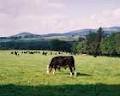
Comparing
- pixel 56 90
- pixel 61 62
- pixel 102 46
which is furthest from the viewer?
pixel 102 46

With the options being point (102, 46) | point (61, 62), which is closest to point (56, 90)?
point (61, 62)

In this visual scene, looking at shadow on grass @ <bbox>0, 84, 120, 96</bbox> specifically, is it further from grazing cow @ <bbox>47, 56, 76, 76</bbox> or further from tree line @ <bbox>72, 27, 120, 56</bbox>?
tree line @ <bbox>72, 27, 120, 56</bbox>

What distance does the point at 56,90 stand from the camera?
25906 millimetres

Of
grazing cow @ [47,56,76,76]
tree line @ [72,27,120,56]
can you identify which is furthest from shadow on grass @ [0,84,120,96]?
tree line @ [72,27,120,56]

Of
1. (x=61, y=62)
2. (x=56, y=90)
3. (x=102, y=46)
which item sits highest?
(x=61, y=62)

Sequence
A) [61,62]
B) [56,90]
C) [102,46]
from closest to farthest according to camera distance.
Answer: [56,90] < [61,62] < [102,46]

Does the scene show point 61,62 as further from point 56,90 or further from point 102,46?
point 102,46

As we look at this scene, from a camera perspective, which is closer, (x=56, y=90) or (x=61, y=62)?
(x=56, y=90)

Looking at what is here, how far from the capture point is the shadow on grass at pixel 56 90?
24062mm

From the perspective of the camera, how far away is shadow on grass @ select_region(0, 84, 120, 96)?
24.1m

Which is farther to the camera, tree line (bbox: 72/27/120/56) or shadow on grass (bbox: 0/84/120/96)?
tree line (bbox: 72/27/120/56)

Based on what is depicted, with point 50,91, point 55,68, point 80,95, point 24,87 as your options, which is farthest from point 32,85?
point 55,68

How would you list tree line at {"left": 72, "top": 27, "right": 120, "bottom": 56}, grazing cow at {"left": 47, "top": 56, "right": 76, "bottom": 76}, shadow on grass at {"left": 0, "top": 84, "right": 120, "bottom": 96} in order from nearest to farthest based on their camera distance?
shadow on grass at {"left": 0, "top": 84, "right": 120, "bottom": 96}, grazing cow at {"left": 47, "top": 56, "right": 76, "bottom": 76}, tree line at {"left": 72, "top": 27, "right": 120, "bottom": 56}

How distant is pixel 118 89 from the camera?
27.8m
